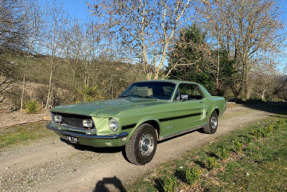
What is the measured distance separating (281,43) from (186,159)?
21311 mm

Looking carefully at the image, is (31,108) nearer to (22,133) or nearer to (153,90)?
(22,133)

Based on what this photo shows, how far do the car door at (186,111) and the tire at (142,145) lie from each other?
90 centimetres

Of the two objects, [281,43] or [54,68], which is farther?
[281,43]

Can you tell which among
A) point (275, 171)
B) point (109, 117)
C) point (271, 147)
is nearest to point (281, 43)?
point (271, 147)

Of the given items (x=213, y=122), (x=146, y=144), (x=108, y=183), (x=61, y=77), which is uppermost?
(x=61, y=77)

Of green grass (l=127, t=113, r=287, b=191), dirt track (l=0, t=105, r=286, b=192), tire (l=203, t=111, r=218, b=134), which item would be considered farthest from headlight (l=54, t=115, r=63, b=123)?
tire (l=203, t=111, r=218, b=134)

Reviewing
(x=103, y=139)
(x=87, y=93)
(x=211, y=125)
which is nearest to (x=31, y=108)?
(x=87, y=93)

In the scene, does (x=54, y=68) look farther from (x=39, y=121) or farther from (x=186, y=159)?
(x=186, y=159)

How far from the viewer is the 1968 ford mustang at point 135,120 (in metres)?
3.52

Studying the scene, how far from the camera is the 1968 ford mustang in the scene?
11.6 feet

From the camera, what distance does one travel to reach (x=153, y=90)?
17.1 feet

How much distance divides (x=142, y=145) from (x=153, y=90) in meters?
1.68

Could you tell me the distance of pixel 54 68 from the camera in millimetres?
11242

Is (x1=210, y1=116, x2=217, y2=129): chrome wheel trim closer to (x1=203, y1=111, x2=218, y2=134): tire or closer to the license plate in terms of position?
(x1=203, y1=111, x2=218, y2=134): tire
